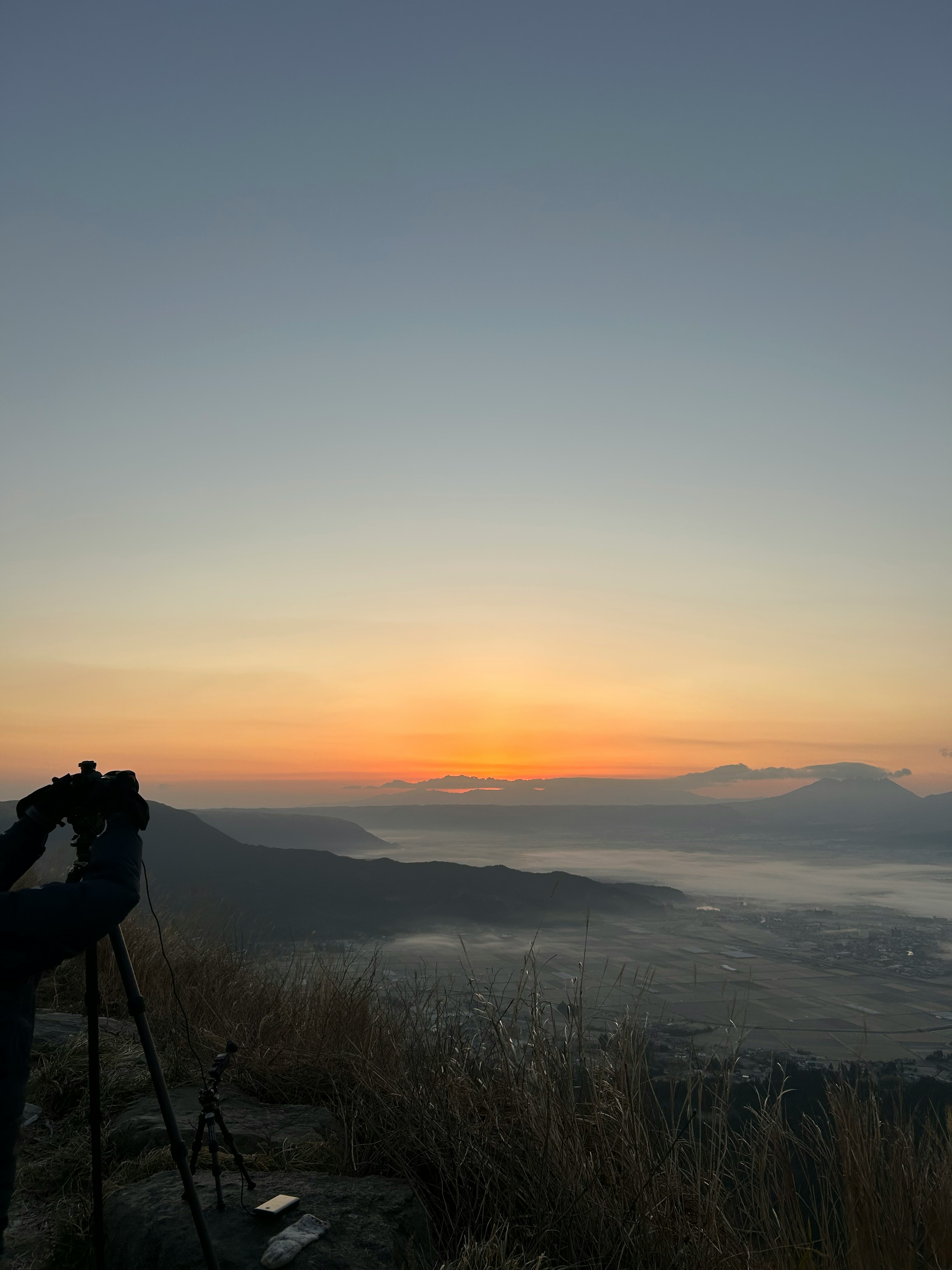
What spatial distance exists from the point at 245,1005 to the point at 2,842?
15.6 ft

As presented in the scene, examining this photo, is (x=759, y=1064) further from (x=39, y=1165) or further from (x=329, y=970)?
(x=39, y=1165)

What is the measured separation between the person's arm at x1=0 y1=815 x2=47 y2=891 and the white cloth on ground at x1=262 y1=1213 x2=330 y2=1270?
174 cm

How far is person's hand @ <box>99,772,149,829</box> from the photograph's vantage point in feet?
7.63

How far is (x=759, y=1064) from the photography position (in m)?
34.8

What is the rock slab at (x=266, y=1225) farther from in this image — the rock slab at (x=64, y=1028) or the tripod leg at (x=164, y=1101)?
the rock slab at (x=64, y=1028)

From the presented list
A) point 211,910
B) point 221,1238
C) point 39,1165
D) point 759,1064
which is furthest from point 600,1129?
point 759,1064

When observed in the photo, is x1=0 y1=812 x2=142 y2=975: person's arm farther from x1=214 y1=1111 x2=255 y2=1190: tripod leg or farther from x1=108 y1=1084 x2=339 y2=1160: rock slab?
x1=108 y1=1084 x2=339 y2=1160: rock slab

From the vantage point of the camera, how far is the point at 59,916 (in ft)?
6.59

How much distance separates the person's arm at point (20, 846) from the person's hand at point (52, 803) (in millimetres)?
22

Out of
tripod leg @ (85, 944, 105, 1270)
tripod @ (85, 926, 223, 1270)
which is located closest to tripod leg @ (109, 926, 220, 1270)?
tripod @ (85, 926, 223, 1270)

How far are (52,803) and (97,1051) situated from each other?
102cm

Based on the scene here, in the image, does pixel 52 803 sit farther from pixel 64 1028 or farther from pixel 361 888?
pixel 361 888

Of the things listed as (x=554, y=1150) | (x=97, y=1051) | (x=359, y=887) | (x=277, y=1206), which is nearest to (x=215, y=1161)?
(x=277, y=1206)

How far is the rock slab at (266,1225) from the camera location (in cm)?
291
